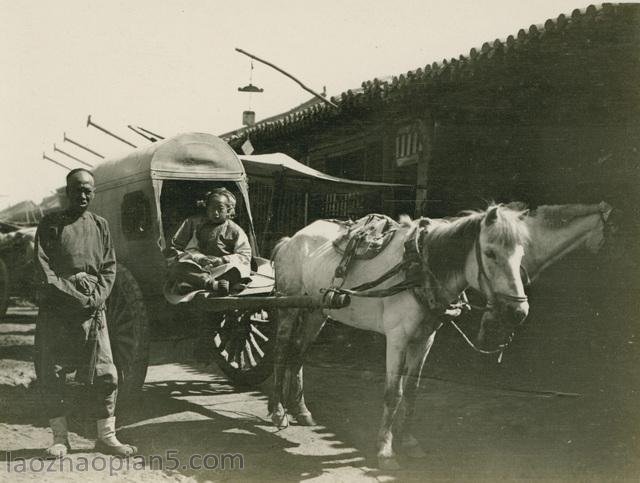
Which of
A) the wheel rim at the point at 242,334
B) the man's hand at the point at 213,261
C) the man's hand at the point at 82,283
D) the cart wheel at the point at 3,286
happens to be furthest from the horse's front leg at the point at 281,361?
the cart wheel at the point at 3,286

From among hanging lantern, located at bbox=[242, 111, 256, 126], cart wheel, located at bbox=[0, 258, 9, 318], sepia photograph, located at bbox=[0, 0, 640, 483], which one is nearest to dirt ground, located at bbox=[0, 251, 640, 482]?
sepia photograph, located at bbox=[0, 0, 640, 483]

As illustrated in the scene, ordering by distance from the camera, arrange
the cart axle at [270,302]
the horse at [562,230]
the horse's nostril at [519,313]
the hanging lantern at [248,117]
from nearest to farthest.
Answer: the horse's nostril at [519,313], the cart axle at [270,302], the horse at [562,230], the hanging lantern at [248,117]

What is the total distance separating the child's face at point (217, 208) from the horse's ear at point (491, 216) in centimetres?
252

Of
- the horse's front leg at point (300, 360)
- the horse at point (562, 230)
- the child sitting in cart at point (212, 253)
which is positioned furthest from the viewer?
the horse's front leg at point (300, 360)

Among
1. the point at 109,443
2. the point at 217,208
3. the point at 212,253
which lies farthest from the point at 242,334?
the point at 109,443

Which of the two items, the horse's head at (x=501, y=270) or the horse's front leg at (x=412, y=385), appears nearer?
the horse's head at (x=501, y=270)

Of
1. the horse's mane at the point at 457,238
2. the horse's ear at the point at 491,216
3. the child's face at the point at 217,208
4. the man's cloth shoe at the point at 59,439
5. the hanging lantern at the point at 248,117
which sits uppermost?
the hanging lantern at the point at 248,117

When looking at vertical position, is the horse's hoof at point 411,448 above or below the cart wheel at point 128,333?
below

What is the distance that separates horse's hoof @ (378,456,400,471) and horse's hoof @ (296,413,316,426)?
130 centimetres

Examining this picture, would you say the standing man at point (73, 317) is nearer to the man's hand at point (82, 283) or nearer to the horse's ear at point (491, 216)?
the man's hand at point (82, 283)

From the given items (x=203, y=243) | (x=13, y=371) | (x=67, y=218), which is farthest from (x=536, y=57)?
(x=13, y=371)

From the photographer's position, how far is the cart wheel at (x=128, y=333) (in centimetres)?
533

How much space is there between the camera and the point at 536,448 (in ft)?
15.0

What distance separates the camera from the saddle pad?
4789 mm
